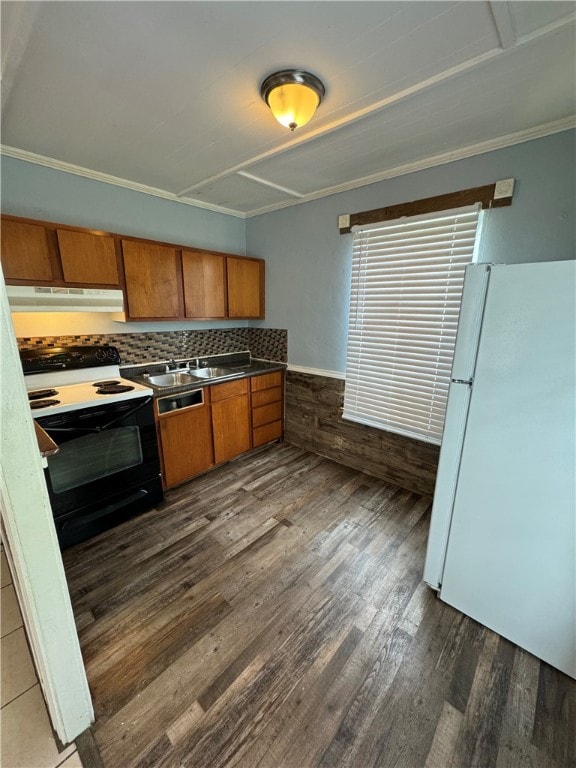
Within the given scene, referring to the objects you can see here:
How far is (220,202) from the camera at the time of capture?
304cm

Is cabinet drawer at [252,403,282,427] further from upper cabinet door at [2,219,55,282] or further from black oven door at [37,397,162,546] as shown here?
upper cabinet door at [2,219,55,282]

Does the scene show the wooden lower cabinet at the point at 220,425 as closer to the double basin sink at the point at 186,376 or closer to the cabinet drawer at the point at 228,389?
the cabinet drawer at the point at 228,389

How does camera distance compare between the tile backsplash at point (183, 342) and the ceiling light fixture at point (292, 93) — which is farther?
the tile backsplash at point (183, 342)

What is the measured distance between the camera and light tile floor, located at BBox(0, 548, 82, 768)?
1.06 meters

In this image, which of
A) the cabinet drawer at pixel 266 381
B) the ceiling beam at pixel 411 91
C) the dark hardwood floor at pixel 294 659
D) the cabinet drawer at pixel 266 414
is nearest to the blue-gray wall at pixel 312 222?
the cabinet drawer at pixel 266 381

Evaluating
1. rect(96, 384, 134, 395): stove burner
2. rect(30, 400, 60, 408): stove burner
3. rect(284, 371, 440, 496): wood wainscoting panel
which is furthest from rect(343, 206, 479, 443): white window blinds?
rect(30, 400, 60, 408): stove burner

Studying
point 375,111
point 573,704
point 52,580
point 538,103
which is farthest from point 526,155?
point 52,580

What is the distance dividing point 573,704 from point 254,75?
3015 millimetres

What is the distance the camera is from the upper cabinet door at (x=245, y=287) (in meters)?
3.13

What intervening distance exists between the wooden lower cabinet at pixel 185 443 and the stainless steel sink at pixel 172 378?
41 centimetres

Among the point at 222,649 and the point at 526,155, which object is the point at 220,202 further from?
the point at 222,649

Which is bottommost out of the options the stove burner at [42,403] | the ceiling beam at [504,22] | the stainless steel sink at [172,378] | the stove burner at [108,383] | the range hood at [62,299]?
the stainless steel sink at [172,378]

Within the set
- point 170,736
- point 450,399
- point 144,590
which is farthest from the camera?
point 144,590

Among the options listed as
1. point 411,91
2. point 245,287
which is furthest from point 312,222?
point 411,91
